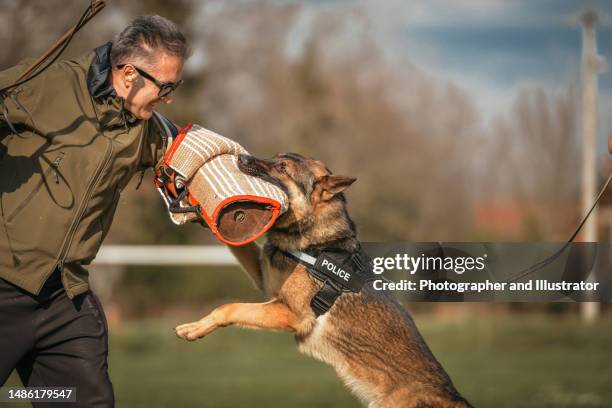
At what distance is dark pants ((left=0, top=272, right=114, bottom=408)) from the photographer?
2.79 meters

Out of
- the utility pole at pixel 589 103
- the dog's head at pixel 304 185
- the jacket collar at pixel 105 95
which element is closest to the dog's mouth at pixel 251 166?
the dog's head at pixel 304 185

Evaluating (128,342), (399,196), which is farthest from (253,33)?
(128,342)

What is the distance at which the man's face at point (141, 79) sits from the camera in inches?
118

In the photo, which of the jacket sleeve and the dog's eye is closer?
the jacket sleeve

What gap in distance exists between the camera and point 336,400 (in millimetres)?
9141

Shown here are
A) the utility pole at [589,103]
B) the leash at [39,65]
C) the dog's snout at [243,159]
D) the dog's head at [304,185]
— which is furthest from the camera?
the utility pole at [589,103]

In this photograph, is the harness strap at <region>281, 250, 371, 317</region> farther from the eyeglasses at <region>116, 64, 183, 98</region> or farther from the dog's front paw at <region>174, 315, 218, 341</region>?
the eyeglasses at <region>116, 64, 183, 98</region>

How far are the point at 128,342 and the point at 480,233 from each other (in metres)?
9.80

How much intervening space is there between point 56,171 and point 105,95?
0.38m

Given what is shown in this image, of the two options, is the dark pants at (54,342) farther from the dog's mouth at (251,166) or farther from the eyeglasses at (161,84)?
the dog's mouth at (251,166)

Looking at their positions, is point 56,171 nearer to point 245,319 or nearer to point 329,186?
point 245,319

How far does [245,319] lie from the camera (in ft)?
12.1

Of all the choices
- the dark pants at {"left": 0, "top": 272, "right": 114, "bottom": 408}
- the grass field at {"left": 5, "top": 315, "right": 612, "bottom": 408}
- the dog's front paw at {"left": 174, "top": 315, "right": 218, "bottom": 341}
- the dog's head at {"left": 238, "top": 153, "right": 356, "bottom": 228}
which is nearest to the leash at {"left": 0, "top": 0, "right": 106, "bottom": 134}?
the dark pants at {"left": 0, "top": 272, "right": 114, "bottom": 408}

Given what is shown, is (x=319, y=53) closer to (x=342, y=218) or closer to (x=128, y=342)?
(x=128, y=342)
